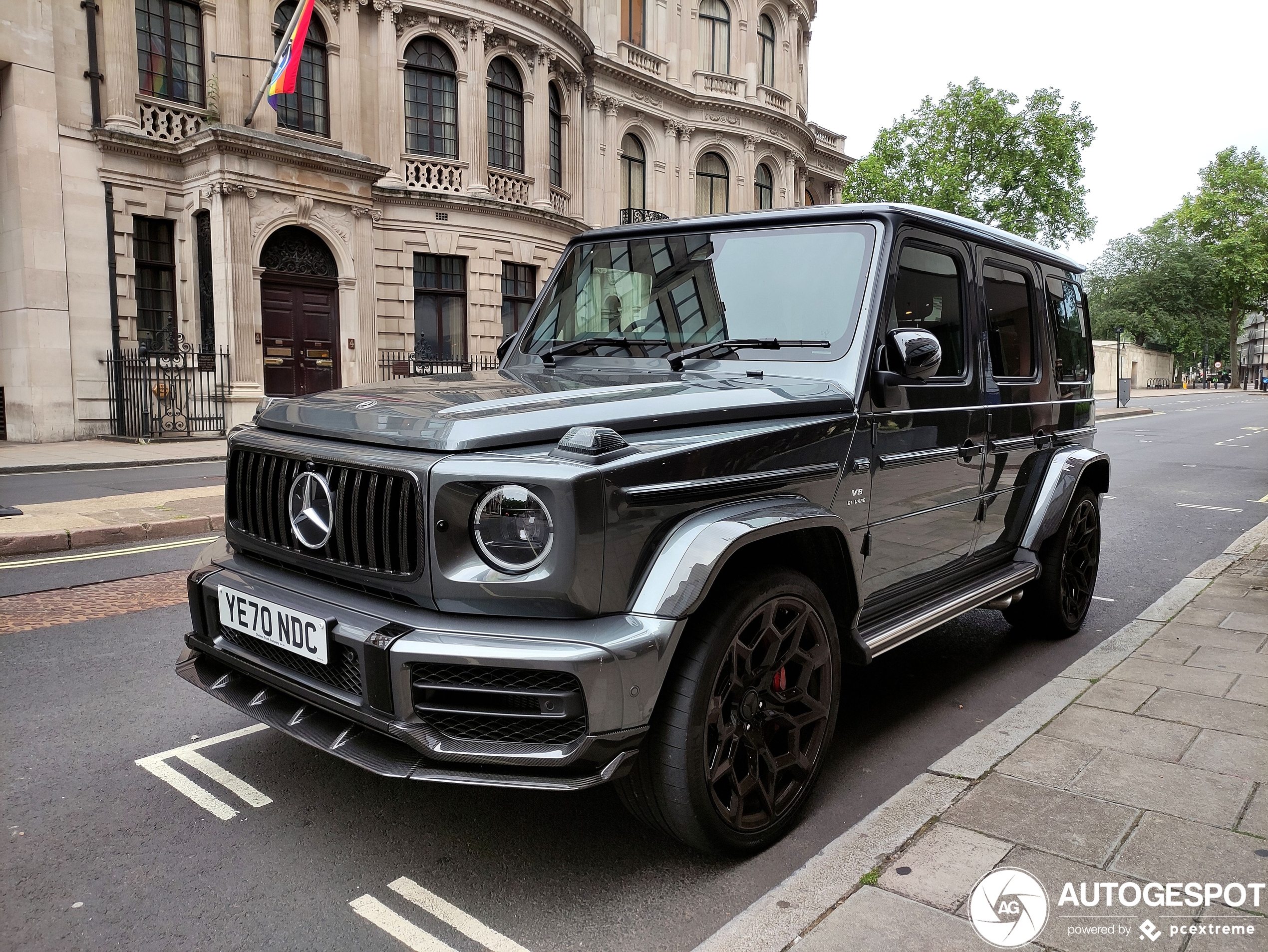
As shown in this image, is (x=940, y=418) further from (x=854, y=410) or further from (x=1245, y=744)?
(x=1245, y=744)

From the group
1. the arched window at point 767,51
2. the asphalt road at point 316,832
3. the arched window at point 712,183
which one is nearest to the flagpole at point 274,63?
the arched window at point 712,183

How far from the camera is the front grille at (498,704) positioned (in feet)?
7.43

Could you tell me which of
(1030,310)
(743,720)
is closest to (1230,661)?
(1030,310)

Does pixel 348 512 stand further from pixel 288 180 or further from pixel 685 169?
pixel 685 169

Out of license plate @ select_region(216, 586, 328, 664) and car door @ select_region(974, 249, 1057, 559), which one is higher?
car door @ select_region(974, 249, 1057, 559)

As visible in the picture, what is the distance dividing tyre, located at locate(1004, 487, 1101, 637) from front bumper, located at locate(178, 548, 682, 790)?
3330mm

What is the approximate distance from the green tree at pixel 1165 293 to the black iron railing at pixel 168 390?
71542mm

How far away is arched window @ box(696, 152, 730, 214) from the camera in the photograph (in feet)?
105

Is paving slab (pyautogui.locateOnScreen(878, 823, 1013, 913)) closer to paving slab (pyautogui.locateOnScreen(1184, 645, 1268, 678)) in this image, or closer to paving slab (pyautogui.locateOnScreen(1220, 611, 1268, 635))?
paving slab (pyautogui.locateOnScreen(1184, 645, 1268, 678))

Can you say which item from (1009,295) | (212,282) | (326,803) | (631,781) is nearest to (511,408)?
(631,781)

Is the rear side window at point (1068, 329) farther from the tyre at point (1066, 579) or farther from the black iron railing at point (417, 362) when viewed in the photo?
the black iron railing at point (417, 362)

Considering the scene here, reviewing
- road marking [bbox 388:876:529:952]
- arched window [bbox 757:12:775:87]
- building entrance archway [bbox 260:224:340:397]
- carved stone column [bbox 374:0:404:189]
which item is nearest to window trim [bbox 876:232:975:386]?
road marking [bbox 388:876:529:952]

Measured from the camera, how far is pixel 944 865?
8.30ft

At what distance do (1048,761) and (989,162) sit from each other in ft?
165
